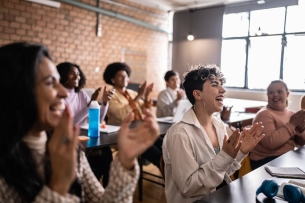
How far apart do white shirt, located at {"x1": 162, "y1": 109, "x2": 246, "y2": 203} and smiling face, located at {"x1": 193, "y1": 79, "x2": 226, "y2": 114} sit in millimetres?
102

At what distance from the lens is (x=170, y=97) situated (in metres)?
3.91

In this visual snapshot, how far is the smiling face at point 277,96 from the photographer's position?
7.96 ft

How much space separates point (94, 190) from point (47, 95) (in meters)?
0.43

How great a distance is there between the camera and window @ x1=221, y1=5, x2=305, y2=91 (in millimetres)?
5380

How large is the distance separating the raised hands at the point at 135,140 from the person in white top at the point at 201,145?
0.59 metres

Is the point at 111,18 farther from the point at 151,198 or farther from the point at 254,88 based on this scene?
the point at 151,198

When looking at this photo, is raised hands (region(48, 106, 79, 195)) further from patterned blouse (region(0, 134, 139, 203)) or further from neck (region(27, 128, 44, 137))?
neck (region(27, 128, 44, 137))

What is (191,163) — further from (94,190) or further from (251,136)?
(94,190)

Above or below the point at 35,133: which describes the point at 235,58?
above

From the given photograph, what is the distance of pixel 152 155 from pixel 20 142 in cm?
209

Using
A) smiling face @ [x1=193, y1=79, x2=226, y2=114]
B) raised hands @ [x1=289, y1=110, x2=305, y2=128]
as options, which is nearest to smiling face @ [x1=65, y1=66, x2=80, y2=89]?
smiling face @ [x1=193, y1=79, x2=226, y2=114]

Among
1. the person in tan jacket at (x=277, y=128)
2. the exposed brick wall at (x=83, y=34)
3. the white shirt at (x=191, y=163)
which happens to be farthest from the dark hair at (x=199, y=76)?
the exposed brick wall at (x=83, y=34)

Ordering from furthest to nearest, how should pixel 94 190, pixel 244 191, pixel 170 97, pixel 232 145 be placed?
pixel 170 97 < pixel 232 145 < pixel 244 191 < pixel 94 190

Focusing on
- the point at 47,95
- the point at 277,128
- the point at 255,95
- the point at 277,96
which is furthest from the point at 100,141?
the point at 255,95
